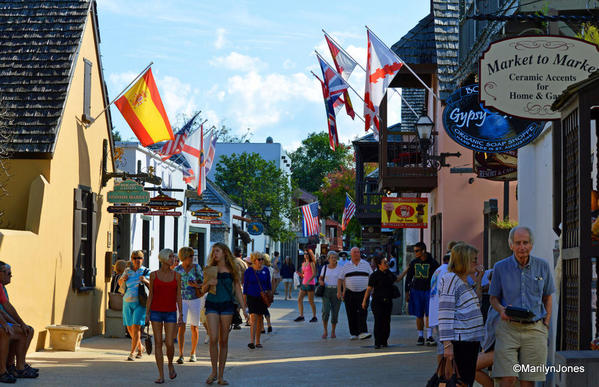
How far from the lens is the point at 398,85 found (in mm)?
25266

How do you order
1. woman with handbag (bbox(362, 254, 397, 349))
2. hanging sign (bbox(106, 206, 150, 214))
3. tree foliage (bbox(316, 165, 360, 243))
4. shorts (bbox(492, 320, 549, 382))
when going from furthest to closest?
tree foliage (bbox(316, 165, 360, 243))
hanging sign (bbox(106, 206, 150, 214))
woman with handbag (bbox(362, 254, 397, 349))
shorts (bbox(492, 320, 549, 382))

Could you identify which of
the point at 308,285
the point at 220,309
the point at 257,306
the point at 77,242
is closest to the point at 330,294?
the point at 257,306

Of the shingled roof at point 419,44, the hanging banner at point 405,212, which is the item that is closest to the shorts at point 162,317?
the shingled roof at point 419,44

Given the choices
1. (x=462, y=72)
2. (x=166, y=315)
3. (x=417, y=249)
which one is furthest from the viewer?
(x=462, y=72)

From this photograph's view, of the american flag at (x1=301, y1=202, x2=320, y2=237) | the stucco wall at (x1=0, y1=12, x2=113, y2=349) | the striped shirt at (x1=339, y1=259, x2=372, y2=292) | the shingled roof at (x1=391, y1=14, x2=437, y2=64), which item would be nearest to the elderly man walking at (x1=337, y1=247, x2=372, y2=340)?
the striped shirt at (x1=339, y1=259, x2=372, y2=292)

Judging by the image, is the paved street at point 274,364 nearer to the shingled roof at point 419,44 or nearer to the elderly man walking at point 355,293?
the elderly man walking at point 355,293

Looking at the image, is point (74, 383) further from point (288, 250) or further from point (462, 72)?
point (288, 250)

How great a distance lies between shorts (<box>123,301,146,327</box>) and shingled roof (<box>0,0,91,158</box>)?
3.18 meters

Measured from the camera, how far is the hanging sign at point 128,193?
19312 mm

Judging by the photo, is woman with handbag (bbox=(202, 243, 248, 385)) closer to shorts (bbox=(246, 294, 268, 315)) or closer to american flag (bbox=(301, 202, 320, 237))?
shorts (bbox=(246, 294, 268, 315))

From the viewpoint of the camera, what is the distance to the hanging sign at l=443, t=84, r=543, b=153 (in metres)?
11.4

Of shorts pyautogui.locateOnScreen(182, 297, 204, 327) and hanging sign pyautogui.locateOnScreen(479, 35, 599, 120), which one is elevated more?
hanging sign pyautogui.locateOnScreen(479, 35, 599, 120)

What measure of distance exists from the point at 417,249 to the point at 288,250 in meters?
65.2

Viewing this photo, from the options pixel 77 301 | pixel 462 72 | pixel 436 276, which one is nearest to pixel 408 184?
pixel 462 72
